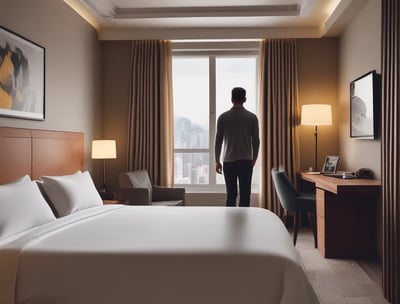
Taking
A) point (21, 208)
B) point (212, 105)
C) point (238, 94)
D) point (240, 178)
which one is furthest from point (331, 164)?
point (21, 208)

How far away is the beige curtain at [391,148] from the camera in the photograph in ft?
9.25

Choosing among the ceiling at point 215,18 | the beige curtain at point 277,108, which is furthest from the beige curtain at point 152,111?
the beige curtain at point 277,108

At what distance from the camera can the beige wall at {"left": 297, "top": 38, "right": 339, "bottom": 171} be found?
5777mm

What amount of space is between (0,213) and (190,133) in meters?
3.82

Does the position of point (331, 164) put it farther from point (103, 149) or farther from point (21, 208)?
point (21, 208)

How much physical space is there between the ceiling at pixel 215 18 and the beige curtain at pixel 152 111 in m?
0.26

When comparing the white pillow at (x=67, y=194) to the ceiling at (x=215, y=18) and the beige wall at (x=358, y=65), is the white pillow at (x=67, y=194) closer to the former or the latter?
the ceiling at (x=215, y=18)

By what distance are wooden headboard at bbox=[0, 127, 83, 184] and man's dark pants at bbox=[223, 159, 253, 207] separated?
5.76 ft

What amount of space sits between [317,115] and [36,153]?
344 centimetres

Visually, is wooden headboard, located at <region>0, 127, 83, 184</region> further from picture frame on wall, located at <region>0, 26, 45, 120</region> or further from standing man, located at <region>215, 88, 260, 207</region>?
standing man, located at <region>215, 88, 260, 207</region>

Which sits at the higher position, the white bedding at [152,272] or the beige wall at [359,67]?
the beige wall at [359,67]

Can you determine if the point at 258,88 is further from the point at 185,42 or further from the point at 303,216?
the point at 303,216

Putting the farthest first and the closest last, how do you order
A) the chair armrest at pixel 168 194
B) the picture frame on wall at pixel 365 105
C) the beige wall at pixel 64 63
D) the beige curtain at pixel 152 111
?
the beige curtain at pixel 152 111
the chair armrest at pixel 168 194
the picture frame on wall at pixel 365 105
the beige wall at pixel 64 63

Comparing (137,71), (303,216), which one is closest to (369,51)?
(303,216)
